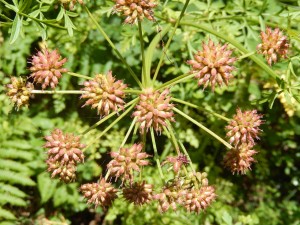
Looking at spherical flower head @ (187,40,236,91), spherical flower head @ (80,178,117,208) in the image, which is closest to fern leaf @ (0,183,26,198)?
spherical flower head @ (80,178,117,208)

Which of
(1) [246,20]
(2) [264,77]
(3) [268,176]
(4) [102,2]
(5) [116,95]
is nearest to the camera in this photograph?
(5) [116,95]

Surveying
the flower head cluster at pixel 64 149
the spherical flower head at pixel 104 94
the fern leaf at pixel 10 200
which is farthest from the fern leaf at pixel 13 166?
the spherical flower head at pixel 104 94

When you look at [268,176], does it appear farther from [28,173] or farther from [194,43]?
[28,173]

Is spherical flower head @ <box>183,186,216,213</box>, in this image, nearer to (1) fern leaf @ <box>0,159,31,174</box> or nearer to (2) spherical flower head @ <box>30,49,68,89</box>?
(2) spherical flower head @ <box>30,49,68,89</box>

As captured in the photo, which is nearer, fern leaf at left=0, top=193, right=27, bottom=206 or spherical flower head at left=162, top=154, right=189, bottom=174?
spherical flower head at left=162, top=154, right=189, bottom=174

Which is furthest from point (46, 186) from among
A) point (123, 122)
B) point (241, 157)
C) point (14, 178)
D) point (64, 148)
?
point (241, 157)

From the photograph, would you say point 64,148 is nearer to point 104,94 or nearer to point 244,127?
point 104,94

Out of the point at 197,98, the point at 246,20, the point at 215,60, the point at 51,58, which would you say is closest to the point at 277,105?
the point at 197,98
